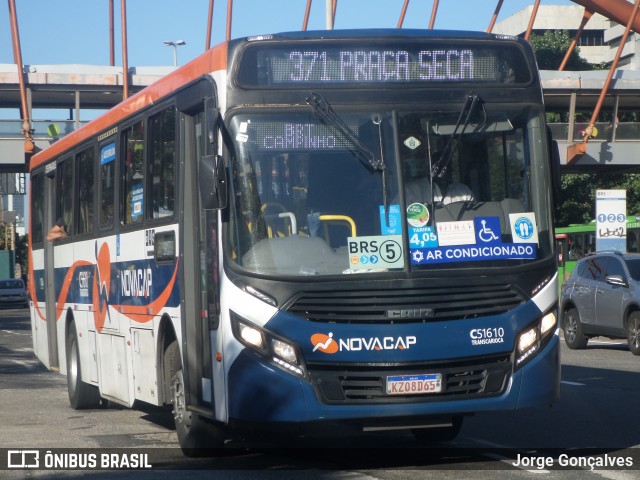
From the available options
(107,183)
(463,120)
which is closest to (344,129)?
(463,120)

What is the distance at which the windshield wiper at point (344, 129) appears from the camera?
857 centimetres

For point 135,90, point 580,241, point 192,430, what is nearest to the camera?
point 192,430

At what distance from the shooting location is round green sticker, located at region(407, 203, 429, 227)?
28.1 feet

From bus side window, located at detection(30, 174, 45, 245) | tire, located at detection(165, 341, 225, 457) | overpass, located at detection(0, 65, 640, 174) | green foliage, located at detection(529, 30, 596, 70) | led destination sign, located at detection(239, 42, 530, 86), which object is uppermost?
green foliage, located at detection(529, 30, 596, 70)

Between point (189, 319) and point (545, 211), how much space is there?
2.83 meters

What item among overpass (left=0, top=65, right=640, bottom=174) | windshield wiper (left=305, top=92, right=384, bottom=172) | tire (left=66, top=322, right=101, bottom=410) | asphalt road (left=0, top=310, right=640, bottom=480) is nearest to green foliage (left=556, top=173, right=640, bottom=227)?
overpass (left=0, top=65, right=640, bottom=174)

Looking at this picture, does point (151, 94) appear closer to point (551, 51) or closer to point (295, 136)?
point (295, 136)

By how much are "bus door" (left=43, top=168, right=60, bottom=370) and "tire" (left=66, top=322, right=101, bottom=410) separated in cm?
86

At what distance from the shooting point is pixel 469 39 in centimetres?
909

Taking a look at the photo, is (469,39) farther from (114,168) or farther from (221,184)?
(114,168)

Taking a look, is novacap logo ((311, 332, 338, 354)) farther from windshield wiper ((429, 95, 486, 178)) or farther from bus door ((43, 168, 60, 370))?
bus door ((43, 168, 60, 370))

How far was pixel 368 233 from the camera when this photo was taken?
8500 mm

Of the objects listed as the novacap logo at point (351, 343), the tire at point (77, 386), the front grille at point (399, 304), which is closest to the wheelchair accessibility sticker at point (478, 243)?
the front grille at point (399, 304)

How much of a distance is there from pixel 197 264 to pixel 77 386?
551cm
